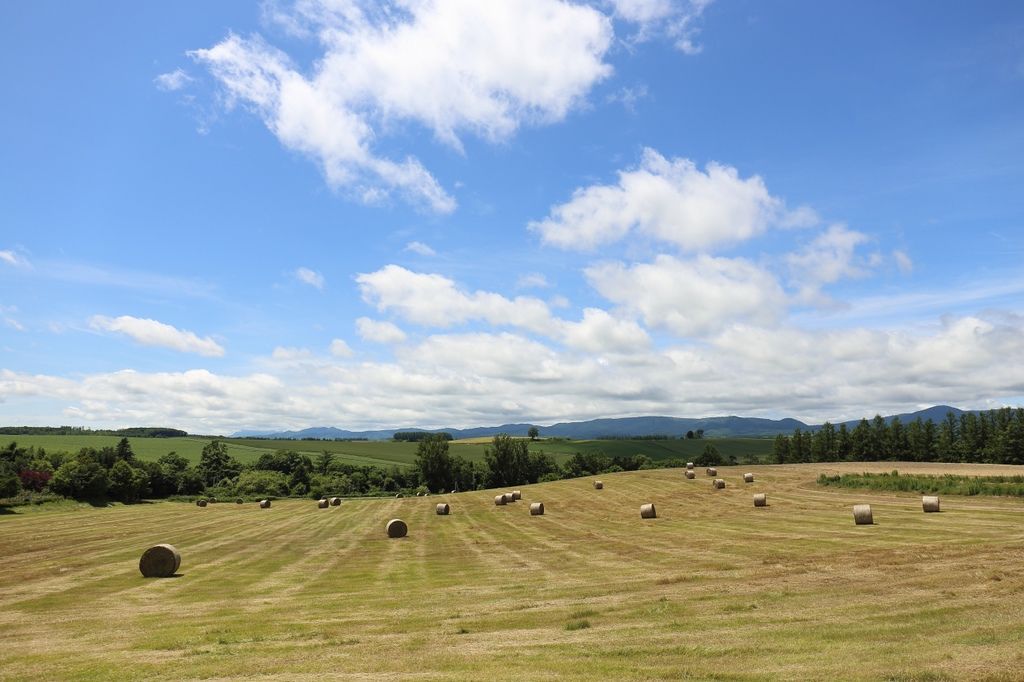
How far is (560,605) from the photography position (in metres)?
19.0

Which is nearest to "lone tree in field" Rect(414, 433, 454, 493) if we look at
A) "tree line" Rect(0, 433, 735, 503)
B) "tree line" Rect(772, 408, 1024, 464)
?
"tree line" Rect(0, 433, 735, 503)

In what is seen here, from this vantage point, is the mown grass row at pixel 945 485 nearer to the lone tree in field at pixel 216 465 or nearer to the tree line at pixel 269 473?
the tree line at pixel 269 473

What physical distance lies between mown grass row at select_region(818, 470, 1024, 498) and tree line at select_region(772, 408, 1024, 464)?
79.0m

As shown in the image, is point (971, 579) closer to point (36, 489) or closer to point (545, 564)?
point (545, 564)

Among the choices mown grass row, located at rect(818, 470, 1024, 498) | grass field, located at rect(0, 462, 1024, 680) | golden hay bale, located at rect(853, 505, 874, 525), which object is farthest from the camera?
mown grass row, located at rect(818, 470, 1024, 498)

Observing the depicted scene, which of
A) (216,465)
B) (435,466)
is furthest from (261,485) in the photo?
(435,466)

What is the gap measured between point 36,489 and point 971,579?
409ft

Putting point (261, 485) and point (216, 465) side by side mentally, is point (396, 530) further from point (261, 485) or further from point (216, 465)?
point (216, 465)

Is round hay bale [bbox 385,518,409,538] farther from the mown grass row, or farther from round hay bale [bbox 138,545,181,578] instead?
the mown grass row

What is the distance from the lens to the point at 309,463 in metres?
153

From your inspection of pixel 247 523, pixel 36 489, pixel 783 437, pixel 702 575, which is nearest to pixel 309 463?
pixel 36 489

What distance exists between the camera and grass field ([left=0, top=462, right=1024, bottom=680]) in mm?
13133

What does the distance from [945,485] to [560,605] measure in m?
44.2

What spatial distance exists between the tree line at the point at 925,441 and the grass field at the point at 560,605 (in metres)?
101
